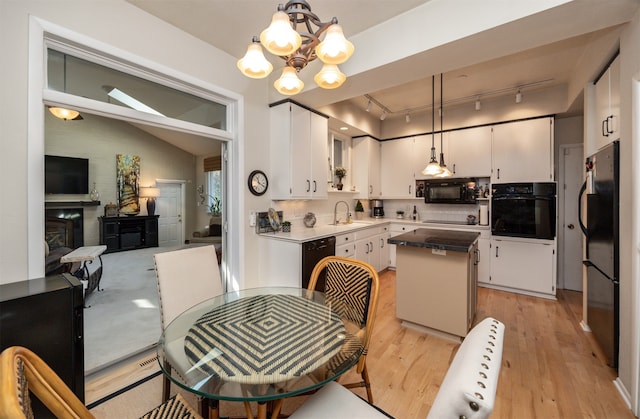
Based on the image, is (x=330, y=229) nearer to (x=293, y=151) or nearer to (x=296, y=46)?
(x=293, y=151)

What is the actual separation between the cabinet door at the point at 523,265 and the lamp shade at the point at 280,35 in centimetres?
389

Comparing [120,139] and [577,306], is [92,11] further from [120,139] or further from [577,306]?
[577,306]

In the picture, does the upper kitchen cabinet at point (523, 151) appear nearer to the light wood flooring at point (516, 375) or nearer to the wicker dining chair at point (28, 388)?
the light wood flooring at point (516, 375)

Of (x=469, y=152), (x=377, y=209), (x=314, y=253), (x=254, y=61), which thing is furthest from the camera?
(x=377, y=209)

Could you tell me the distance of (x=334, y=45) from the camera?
54.6 inches

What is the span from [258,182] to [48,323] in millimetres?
2106

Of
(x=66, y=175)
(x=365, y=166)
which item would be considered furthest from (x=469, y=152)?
(x=66, y=175)

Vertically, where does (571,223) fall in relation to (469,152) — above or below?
below

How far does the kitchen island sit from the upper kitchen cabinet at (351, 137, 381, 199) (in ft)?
6.91

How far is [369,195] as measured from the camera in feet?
15.7

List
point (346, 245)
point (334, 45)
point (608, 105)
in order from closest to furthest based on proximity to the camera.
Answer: point (334, 45) < point (608, 105) < point (346, 245)

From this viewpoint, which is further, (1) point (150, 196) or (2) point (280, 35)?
(1) point (150, 196)

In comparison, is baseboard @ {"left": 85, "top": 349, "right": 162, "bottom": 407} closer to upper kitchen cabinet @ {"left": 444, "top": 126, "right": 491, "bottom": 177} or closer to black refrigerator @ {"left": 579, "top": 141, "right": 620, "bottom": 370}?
black refrigerator @ {"left": 579, "top": 141, "right": 620, "bottom": 370}

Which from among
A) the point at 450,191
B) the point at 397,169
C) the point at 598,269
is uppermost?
the point at 397,169
